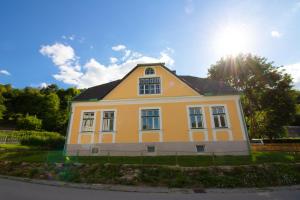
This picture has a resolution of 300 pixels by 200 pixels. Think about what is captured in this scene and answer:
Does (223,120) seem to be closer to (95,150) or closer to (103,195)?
(95,150)

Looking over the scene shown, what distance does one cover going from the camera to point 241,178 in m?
8.89

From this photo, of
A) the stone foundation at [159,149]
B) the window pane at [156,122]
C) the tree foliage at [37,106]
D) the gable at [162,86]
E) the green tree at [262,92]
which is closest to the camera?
the stone foundation at [159,149]

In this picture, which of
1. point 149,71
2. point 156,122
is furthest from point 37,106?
point 156,122

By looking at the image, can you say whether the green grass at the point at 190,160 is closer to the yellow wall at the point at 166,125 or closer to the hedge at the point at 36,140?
the yellow wall at the point at 166,125

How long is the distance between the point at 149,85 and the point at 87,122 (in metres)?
6.60

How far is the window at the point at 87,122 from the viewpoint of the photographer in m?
15.8

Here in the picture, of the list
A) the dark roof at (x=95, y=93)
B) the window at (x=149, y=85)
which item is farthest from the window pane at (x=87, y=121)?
the window at (x=149, y=85)

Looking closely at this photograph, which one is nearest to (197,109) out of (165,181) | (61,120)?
(165,181)

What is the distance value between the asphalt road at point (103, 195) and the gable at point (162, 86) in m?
9.25

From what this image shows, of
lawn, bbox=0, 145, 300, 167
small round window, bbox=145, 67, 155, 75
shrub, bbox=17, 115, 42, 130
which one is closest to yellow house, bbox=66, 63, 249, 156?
small round window, bbox=145, 67, 155, 75

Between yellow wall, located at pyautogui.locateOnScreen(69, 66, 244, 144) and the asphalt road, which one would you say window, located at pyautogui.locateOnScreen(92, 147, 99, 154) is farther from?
the asphalt road

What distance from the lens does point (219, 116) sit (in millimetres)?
14914

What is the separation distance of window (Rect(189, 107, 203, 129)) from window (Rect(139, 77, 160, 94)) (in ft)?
11.6

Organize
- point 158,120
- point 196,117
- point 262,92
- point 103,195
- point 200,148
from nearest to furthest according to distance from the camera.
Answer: point 103,195, point 200,148, point 196,117, point 158,120, point 262,92
